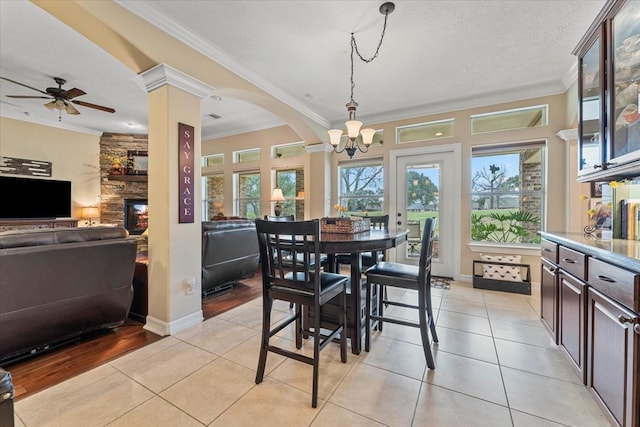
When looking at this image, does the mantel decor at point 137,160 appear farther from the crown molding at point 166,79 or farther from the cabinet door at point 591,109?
the cabinet door at point 591,109

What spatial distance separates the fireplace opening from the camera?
6.07 meters

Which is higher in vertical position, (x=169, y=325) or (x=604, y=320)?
(x=604, y=320)

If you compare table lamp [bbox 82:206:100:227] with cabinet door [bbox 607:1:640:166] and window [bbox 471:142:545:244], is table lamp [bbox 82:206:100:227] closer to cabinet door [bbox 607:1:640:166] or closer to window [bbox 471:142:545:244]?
window [bbox 471:142:545:244]

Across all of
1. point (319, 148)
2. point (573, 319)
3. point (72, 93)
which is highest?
point (72, 93)

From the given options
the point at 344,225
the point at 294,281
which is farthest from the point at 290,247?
the point at 344,225

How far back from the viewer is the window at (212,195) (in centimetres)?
645

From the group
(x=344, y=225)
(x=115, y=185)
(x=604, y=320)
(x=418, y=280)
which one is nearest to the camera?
(x=604, y=320)

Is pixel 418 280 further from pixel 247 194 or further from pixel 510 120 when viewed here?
pixel 247 194

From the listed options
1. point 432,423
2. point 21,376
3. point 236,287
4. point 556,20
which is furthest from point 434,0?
point 21,376

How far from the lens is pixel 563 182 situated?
3.44m

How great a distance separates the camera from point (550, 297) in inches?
82.5

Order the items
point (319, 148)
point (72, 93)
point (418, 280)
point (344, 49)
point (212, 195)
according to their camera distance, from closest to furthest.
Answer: point (418, 280) → point (344, 49) → point (72, 93) → point (319, 148) → point (212, 195)

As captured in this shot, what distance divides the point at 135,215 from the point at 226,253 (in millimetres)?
4316

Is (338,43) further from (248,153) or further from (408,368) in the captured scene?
(248,153)
